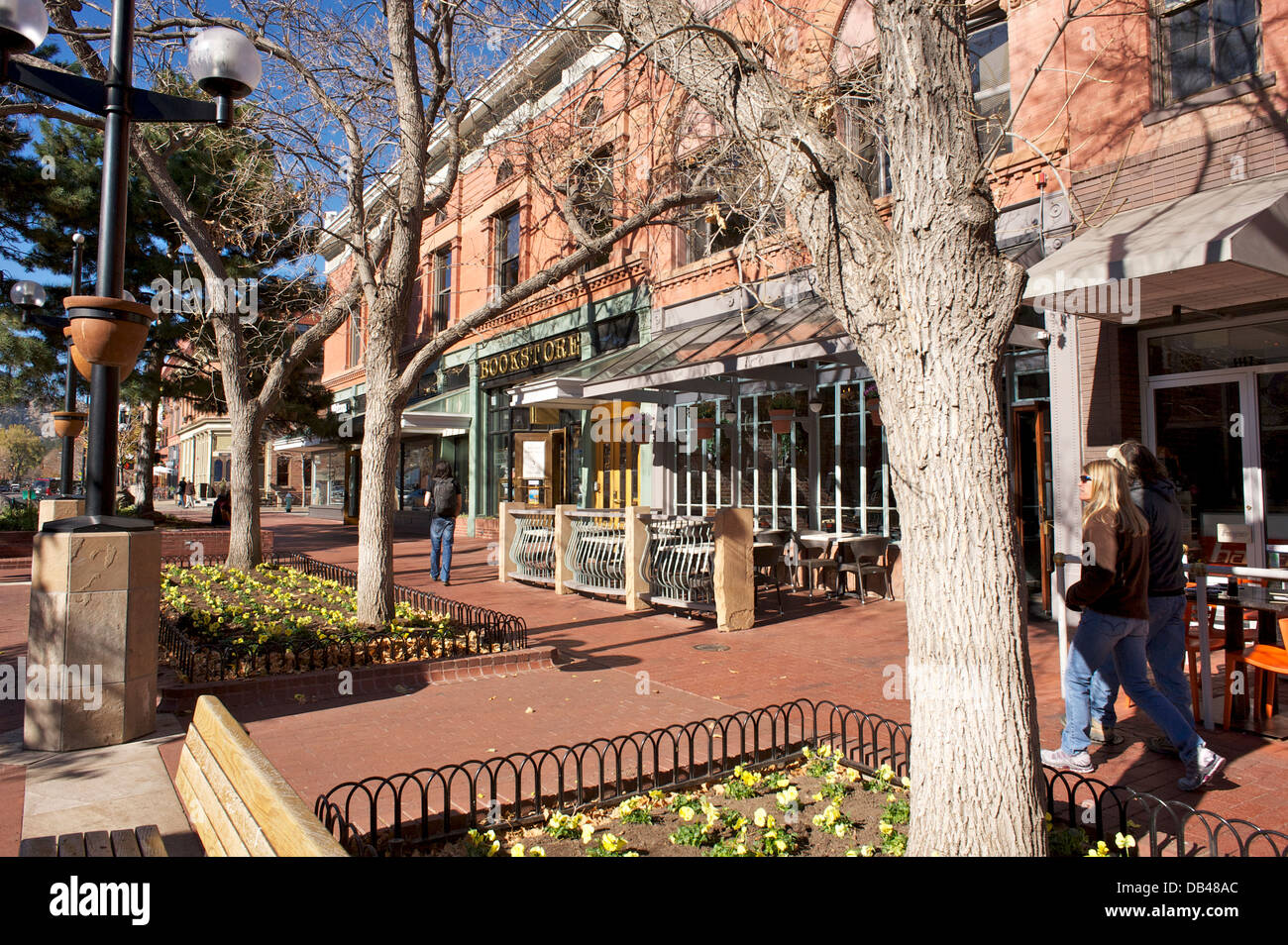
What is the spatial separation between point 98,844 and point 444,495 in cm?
1009

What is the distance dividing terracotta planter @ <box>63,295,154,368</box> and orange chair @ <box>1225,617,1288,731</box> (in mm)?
7151

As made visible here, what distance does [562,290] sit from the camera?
19.2 meters

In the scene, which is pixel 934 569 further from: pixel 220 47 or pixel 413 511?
pixel 413 511

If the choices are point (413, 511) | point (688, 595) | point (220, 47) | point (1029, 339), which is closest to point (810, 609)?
point (688, 595)

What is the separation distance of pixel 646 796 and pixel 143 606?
3.61 metres

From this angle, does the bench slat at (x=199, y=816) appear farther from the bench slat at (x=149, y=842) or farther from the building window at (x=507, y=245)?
the building window at (x=507, y=245)

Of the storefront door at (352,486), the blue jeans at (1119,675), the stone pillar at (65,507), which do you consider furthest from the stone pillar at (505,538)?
the storefront door at (352,486)

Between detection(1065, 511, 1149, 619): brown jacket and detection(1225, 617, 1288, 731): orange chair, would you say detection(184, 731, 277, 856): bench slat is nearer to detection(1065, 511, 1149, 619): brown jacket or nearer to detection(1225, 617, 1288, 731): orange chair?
detection(1065, 511, 1149, 619): brown jacket

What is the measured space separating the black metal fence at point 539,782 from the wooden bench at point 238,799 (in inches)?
17.4

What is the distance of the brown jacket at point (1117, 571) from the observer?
4527 mm

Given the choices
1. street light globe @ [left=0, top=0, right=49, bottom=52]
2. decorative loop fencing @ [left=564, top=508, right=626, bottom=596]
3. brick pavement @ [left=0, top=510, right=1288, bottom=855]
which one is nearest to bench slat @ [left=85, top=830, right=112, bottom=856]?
brick pavement @ [left=0, top=510, right=1288, bottom=855]

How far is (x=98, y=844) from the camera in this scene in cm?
273

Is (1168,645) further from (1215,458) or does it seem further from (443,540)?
(443,540)

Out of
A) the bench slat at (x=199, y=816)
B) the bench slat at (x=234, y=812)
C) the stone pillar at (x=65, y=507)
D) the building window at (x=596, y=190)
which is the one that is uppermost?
the building window at (x=596, y=190)
